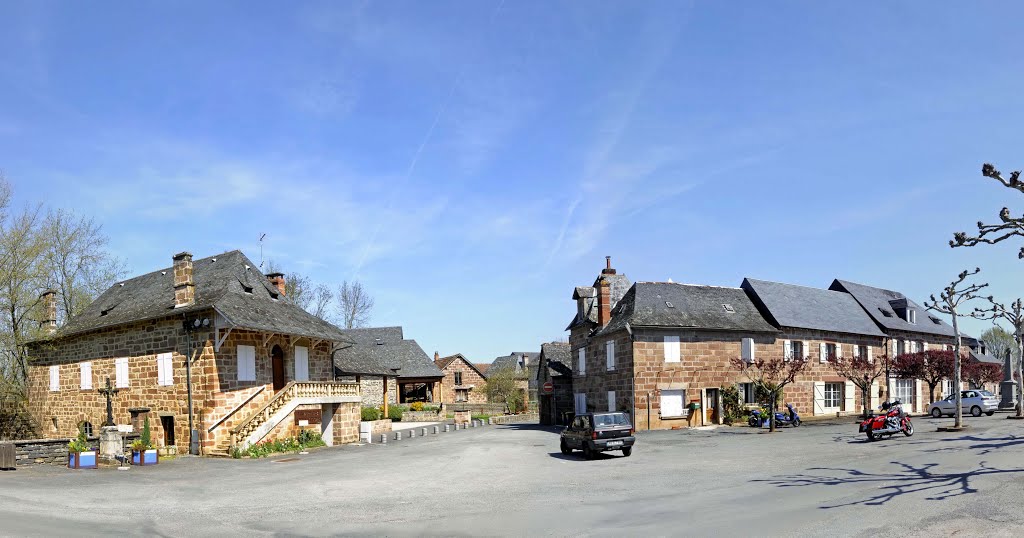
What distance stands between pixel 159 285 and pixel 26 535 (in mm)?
23095

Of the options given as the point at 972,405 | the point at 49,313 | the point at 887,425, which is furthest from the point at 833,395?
the point at 49,313

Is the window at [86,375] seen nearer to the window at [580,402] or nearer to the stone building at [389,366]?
the stone building at [389,366]

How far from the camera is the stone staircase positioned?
2638 centimetres

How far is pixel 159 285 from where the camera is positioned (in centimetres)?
3316

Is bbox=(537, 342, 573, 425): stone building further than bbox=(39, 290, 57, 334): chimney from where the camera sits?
Yes

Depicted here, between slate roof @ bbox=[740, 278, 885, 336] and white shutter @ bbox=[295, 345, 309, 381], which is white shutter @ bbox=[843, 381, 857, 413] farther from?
white shutter @ bbox=[295, 345, 309, 381]

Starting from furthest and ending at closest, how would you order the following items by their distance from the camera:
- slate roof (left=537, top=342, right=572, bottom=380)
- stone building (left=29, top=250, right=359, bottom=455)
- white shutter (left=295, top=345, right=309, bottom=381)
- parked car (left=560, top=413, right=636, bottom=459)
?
slate roof (left=537, top=342, right=572, bottom=380) < white shutter (left=295, top=345, right=309, bottom=381) < stone building (left=29, top=250, right=359, bottom=455) < parked car (left=560, top=413, right=636, bottom=459)

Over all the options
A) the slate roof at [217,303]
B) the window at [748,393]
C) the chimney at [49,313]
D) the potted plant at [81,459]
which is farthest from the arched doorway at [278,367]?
the window at [748,393]

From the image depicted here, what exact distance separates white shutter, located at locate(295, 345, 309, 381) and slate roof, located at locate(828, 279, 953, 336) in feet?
115

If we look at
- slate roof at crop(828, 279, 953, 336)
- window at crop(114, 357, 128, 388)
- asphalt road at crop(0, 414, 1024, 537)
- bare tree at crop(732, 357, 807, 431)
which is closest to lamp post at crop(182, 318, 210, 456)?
asphalt road at crop(0, 414, 1024, 537)

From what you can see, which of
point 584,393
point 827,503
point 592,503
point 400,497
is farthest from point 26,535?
point 584,393

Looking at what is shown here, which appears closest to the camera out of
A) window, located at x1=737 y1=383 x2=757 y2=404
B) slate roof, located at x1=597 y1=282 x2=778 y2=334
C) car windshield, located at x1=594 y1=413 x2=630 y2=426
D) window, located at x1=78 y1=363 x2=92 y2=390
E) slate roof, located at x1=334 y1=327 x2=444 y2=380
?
car windshield, located at x1=594 y1=413 x2=630 y2=426

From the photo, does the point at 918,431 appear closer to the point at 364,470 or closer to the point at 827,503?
the point at 827,503

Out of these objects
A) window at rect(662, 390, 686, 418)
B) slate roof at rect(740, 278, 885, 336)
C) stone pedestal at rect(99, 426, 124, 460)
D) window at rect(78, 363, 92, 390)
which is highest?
slate roof at rect(740, 278, 885, 336)
